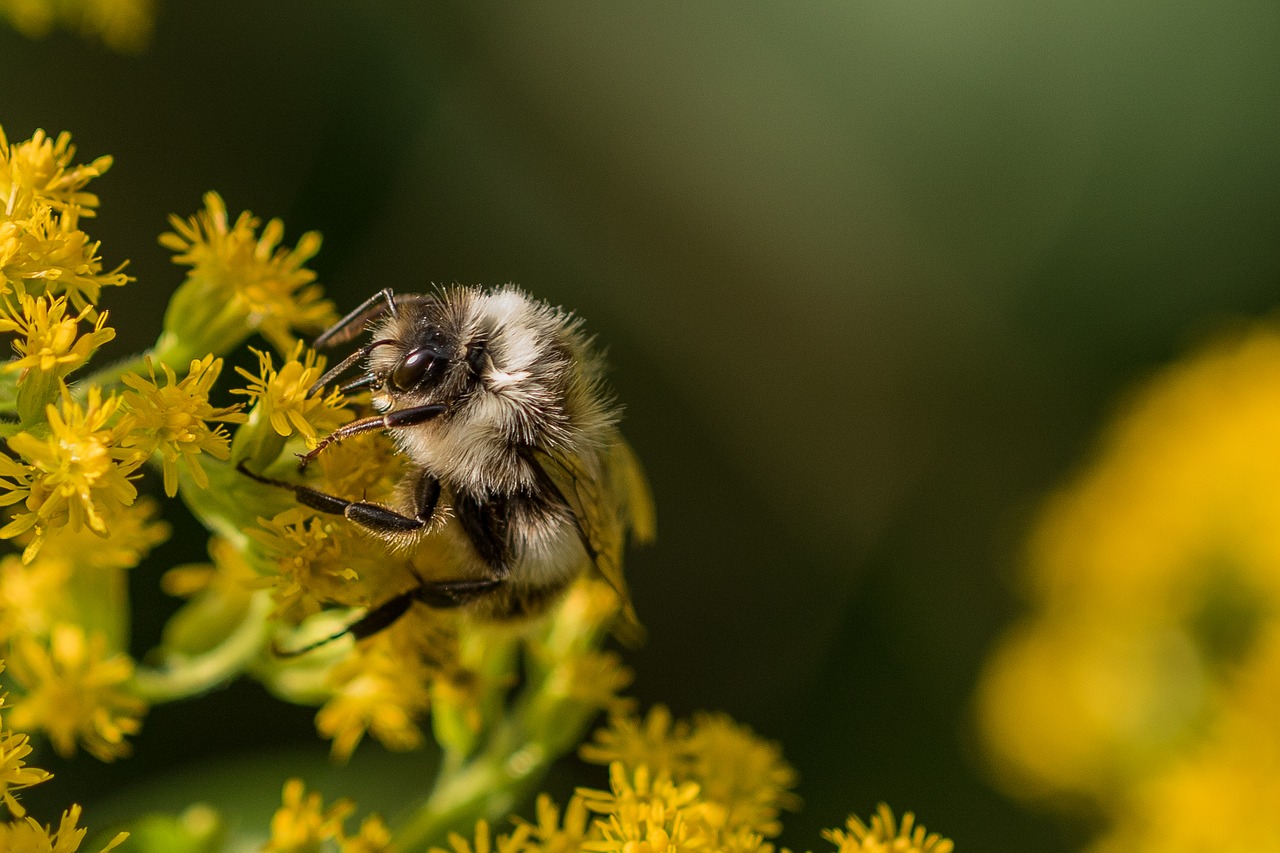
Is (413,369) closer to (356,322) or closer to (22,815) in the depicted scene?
(356,322)

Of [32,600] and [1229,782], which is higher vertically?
[1229,782]

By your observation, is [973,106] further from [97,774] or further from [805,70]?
[97,774]

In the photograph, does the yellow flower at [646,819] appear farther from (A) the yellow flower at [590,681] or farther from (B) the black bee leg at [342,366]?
(B) the black bee leg at [342,366]

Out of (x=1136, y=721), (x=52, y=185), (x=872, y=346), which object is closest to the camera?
(x=52, y=185)

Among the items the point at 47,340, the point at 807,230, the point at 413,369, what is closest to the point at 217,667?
the point at 413,369

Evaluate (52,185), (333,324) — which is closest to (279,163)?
(333,324)

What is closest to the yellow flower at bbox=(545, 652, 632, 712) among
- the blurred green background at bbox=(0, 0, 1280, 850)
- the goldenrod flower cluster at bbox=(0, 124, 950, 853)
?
the goldenrod flower cluster at bbox=(0, 124, 950, 853)

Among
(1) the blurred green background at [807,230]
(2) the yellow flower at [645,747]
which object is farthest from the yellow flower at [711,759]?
(1) the blurred green background at [807,230]
